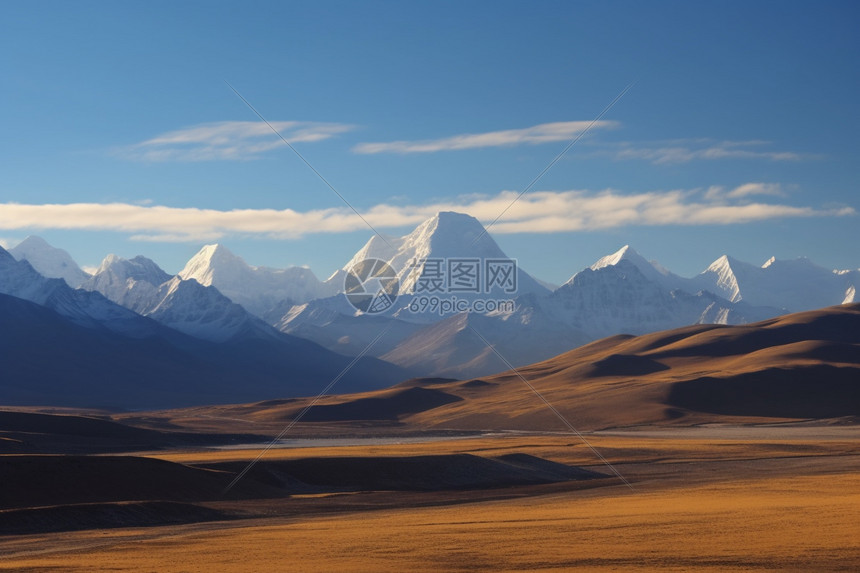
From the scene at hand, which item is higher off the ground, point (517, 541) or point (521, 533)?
point (517, 541)

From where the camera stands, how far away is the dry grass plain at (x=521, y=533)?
33.2m

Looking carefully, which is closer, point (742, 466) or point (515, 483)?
point (515, 483)

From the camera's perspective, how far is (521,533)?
40219 millimetres

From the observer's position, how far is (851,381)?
545 ft

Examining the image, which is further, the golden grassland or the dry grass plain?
the dry grass plain

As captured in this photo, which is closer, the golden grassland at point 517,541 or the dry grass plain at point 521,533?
the golden grassland at point 517,541

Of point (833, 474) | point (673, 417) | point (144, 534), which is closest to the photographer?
point (144, 534)

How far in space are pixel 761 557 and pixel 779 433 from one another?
97.5 meters

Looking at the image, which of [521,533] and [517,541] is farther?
[521,533]

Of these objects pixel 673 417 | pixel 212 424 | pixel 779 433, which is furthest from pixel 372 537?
pixel 212 424

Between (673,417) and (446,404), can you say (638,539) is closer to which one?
(673,417)

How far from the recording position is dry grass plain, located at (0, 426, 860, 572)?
33.2 meters

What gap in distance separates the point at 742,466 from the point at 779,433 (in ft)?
162

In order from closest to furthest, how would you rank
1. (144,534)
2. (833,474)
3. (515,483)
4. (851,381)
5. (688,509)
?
(144,534) → (688,509) → (833,474) → (515,483) → (851,381)
